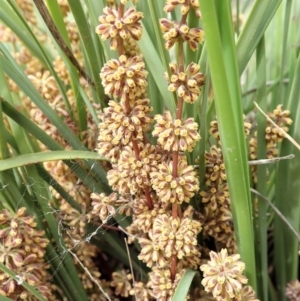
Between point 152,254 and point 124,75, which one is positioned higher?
point 124,75

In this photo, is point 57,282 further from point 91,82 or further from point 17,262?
point 91,82

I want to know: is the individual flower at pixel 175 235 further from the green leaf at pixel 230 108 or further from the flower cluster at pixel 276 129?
the flower cluster at pixel 276 129

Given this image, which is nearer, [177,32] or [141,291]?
[177,32]

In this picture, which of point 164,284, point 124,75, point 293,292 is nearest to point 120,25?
point 124,75

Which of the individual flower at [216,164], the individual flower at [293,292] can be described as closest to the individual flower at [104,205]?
the individual flower at [216,164]

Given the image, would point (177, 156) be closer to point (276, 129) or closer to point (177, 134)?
point (177, 134)

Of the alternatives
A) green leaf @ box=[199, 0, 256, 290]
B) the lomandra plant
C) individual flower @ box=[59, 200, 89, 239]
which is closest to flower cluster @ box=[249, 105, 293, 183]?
the lomandra plant
